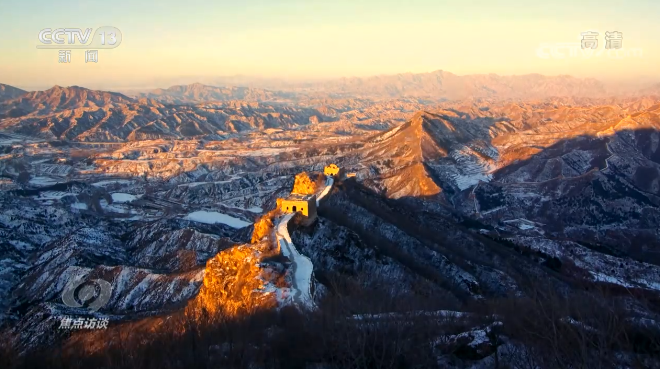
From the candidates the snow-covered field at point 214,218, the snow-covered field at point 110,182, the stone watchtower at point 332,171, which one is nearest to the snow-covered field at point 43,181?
the snow-covered field at point 110,182

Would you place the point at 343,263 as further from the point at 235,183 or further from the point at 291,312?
the point at 235,183

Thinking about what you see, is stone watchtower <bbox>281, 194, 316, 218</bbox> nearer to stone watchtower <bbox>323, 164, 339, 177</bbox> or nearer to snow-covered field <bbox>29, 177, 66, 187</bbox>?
stone watchtower <bbox>323, 164, 339, 177</bbox>

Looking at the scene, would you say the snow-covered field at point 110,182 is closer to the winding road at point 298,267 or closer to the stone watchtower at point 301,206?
the stone watchtower at point 301,206

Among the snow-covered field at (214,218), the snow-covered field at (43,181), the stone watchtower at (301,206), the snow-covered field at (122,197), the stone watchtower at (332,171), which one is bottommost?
the snow-covered field at (122,197)

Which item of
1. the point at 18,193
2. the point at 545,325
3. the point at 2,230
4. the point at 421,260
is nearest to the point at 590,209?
the point at 421,260

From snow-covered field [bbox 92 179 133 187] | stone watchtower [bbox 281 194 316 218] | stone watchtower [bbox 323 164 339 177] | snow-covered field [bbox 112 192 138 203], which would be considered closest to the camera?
stone watchtower [bbox 281 194 316 218]

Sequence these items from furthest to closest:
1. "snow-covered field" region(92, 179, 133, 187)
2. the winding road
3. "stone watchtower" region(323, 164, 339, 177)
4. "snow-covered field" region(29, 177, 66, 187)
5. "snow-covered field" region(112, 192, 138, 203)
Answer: "snow-covered field" region(92, 179, 133, 187), "snow-covered field" region(29, 177, 66, 187), "snow-covered field" region(112, 192, 138, 203), "stone watchtower" region(323, 164, 339, 177), the winding road

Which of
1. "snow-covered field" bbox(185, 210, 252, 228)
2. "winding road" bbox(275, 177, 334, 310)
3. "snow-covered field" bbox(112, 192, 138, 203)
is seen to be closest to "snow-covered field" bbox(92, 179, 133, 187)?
"snow-covered field" bbox(112, 192, 138, 203)

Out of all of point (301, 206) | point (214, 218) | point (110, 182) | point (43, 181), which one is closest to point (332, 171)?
point (301, 206)
